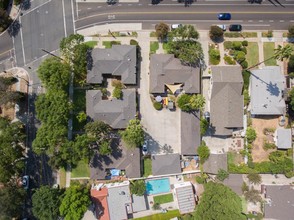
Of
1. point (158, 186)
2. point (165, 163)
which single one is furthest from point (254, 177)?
point (158, 186)

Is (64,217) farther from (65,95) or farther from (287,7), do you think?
(287,7)

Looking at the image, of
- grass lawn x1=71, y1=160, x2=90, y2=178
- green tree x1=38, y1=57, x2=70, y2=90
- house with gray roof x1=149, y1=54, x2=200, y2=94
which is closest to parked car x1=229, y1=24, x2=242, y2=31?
house with gray roof x1=149, y1=54, x2=200, y2=94

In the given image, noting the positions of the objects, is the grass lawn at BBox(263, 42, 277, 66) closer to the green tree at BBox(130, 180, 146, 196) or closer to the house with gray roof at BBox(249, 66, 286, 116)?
the house with gray roof at BBox(249, 66, 286, 116)

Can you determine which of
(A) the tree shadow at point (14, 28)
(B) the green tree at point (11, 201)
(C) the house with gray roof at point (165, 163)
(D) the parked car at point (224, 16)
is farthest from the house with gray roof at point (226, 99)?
(A) the tree shadow at point (14, 28)

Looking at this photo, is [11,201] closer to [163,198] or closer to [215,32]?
[163,198]

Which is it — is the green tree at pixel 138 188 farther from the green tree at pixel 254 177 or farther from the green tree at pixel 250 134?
the green tree at pixel 250 134
